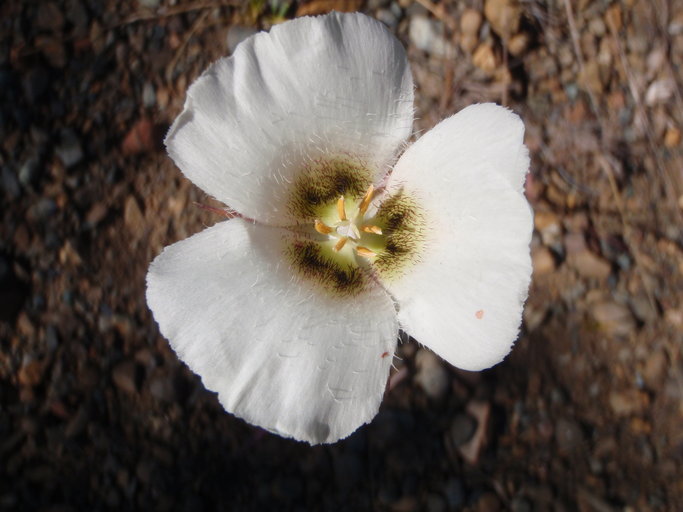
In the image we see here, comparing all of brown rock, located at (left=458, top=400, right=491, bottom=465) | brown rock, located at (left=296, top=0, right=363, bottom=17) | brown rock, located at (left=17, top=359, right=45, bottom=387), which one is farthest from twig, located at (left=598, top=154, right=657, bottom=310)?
brown rock, located at (left=17, top=359, right=45, bottom=387)

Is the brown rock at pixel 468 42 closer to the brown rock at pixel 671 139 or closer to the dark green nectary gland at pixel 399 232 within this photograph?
the brown rock at pixel 671 139

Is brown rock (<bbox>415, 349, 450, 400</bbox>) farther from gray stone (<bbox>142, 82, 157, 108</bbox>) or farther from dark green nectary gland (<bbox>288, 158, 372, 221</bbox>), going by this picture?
gray stone (<bbox>142, 82, 157, 108</bbox>)

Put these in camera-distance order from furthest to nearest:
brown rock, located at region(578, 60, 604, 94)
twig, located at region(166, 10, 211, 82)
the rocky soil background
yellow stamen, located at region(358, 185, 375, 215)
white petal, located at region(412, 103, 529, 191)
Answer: brown rock, located at region(578, 60, 604, 94) → twig, located at region(166, 10, 211, 82) → the rocky soil background → yellow stamen, located at region(358, 185, 375, 215) → white petal, located at region(412, 103, 529, 191)

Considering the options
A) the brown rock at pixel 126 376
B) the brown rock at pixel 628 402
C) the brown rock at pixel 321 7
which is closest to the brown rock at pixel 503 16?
the brown rock at pixel 321 7

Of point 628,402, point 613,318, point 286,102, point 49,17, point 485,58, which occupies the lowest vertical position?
point 628,402

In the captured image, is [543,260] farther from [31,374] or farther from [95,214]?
[31,374]

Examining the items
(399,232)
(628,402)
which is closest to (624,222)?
(628,402)
